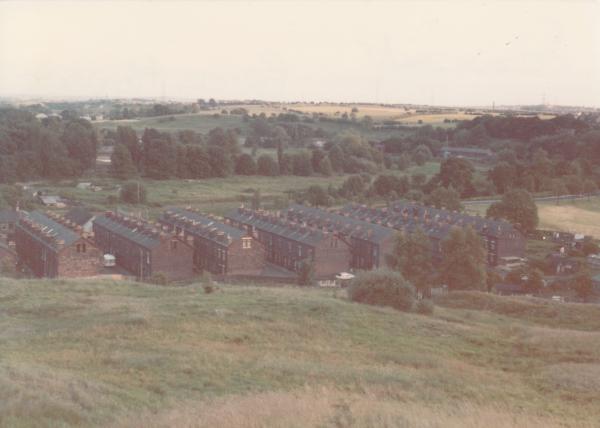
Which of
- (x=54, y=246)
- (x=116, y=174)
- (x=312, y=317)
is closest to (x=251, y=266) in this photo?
(x=54, y=246)

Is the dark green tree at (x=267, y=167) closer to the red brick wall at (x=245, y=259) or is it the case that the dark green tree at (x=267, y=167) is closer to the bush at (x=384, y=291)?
the red brick wall at (x=245, y=259)

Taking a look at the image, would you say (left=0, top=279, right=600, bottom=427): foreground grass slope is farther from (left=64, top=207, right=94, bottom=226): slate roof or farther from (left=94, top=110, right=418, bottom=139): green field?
(left=94, top=110, right=418, bottom=139): green field

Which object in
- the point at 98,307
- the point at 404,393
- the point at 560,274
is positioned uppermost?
the point at 404,393

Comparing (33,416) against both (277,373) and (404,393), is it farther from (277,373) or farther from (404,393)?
(404,393)

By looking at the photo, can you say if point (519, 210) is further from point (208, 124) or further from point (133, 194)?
point (208, 124)

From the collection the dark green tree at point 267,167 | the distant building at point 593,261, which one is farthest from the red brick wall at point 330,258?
the dark green tree at point 267,167

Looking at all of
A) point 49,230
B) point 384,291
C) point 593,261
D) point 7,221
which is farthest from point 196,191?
point 384,291
